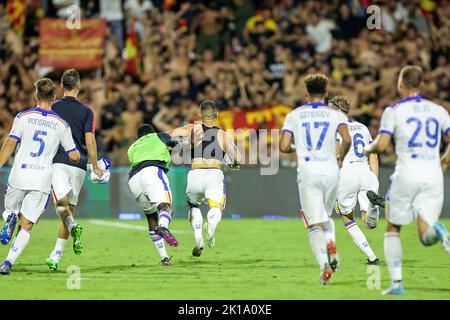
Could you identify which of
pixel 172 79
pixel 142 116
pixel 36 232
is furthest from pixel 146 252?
pixel 172 79

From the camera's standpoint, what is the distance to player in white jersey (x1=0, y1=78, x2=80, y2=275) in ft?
38.6

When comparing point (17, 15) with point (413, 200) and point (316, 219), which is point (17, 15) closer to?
point (316, 219)

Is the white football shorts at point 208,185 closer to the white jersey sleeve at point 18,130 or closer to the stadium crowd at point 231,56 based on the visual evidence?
the white jersey sleeve at point 18,130

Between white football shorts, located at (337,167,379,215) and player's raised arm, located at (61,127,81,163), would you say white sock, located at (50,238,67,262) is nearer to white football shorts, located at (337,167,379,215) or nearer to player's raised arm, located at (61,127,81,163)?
player's raised arm, located at (61,127,81,163)

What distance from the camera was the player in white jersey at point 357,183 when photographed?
13.7 m

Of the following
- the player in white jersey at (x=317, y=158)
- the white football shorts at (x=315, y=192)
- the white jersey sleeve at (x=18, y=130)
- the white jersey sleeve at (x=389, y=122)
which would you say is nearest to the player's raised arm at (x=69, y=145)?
the white jersey sleeve at (x=18, y=130)

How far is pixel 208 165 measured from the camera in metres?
14.4

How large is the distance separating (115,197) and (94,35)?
14.7 feet

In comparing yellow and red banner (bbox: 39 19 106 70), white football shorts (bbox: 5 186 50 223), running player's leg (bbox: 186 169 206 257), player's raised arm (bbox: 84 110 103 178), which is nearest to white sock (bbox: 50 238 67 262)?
white football shorts (bbox: 5 186 50 223)

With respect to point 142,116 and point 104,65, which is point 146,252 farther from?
point 104,65

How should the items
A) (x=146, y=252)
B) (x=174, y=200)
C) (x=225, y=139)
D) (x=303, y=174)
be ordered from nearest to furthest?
1. (x=303, y=174)
2. (x=225, y=139)
3. (x=146, y=252)
4. (x=174, y=200)

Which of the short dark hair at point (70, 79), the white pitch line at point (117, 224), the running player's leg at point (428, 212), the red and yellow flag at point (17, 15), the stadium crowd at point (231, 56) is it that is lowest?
the running player's leg at point (428, 212)

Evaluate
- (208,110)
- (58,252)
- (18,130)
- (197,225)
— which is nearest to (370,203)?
(197,225)

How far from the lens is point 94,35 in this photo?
23.9 m
